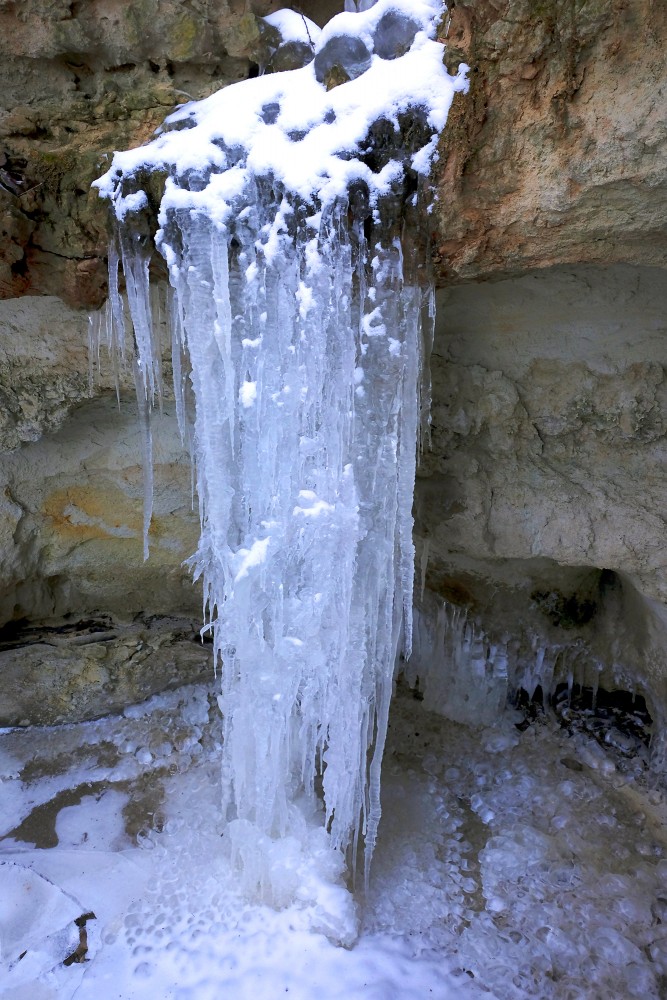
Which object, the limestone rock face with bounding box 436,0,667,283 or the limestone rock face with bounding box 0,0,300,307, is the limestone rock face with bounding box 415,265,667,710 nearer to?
the limestone rock face with bounding box 436,0,667,283

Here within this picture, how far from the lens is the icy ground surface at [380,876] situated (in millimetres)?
2371

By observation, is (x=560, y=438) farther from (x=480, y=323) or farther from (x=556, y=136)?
(x=556, y=136)

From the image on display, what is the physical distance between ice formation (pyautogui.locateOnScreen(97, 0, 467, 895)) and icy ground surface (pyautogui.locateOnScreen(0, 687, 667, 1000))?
1.56ft

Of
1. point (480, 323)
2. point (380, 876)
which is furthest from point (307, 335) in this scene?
point (380, 876)

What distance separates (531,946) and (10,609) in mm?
2951

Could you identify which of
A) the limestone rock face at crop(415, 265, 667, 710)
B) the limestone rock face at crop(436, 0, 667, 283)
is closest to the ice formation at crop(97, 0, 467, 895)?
the limestone rock face at crop(436, 0, 667, 283)

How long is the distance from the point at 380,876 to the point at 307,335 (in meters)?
2.25

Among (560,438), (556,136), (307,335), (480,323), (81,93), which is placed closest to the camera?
(556,136)

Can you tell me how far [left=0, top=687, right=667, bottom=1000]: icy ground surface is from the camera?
2.37 metres

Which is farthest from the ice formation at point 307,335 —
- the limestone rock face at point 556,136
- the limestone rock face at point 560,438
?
the limestone rock face at point 560,438

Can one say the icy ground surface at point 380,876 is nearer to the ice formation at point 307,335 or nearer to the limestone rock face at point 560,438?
the ice formation at point 307,335

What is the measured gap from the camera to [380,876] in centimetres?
270

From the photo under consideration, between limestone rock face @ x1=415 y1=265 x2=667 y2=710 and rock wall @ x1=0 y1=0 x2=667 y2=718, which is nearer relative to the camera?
rock wall @ x1=0 y1=0 x2=667 y2=718

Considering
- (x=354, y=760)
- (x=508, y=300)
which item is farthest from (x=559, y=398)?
Answer: (x=354, y=760)
